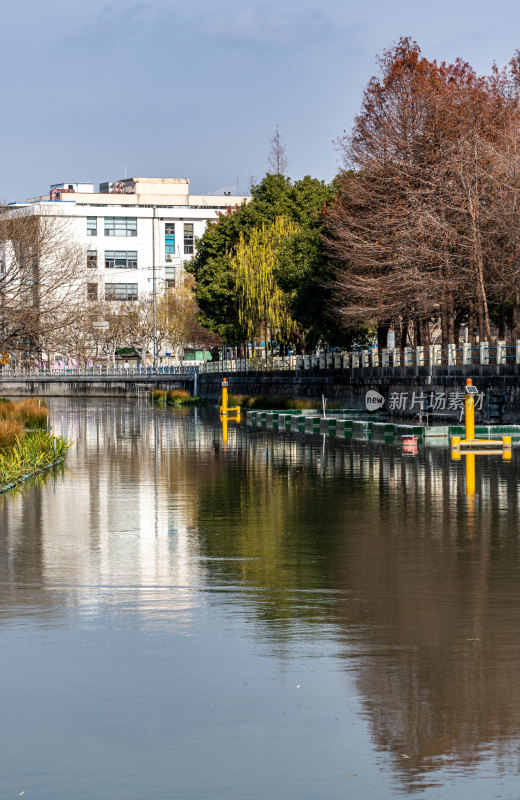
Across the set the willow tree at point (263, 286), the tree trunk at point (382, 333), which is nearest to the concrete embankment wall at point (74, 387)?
the willow tree at point (263, 286)

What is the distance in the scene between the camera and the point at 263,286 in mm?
74812

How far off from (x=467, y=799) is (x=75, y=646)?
382 centimetres

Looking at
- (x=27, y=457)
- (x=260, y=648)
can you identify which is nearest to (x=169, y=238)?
(x=27, y=457)

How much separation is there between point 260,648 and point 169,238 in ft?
506

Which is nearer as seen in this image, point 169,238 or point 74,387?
point 74,387

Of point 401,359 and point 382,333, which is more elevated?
point 382,333

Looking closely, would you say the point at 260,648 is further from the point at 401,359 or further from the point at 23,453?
the point at 401,359

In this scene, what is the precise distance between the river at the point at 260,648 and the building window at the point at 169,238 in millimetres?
142965

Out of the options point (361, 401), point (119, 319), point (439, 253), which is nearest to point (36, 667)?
point (439, 253)

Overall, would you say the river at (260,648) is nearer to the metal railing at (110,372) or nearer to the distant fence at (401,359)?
the distant fence at (401,359)

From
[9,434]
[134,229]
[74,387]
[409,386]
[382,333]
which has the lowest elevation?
[9,434]

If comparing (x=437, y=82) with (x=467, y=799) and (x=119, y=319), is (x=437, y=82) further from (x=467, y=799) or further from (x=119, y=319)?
(x=119, y=319)

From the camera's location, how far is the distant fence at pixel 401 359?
146ft

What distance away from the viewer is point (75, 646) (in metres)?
8.83
